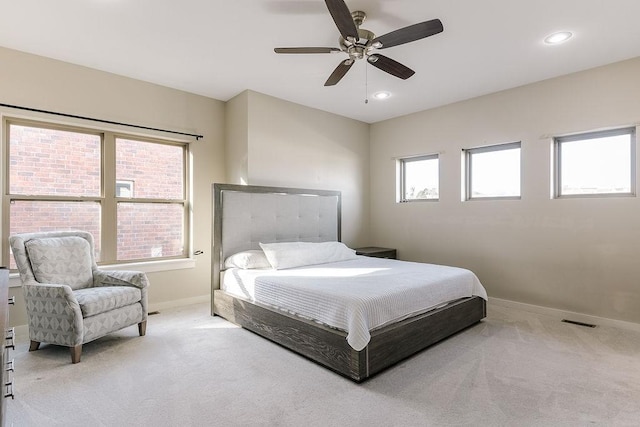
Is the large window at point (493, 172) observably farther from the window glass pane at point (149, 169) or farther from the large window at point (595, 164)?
the window glass pane at point (149, 169)

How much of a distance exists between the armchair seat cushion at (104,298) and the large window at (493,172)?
420cm

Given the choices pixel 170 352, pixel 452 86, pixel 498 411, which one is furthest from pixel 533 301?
pixel 170 352

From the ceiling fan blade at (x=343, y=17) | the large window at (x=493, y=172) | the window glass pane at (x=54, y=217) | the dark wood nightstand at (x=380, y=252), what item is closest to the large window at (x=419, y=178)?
the large window at (x=493, y=172)

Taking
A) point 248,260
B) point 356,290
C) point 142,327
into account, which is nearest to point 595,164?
point 356,290

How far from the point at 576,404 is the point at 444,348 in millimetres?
998

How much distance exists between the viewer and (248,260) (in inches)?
148

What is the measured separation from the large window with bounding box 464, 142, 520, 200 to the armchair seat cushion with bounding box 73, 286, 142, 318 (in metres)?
4.20

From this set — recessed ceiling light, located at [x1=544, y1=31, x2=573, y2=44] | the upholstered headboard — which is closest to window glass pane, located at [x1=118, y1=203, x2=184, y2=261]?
the upholstered headboard

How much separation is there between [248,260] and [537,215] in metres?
3.39

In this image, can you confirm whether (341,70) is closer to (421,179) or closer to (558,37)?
(558,37)

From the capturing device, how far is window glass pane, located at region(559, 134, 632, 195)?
11.6 ft

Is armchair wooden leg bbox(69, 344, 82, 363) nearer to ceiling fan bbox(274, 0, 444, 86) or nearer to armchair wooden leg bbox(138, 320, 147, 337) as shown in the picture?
armchair wooden leg bbox(138, 320, 147, 337)

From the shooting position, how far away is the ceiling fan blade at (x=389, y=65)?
2.71m

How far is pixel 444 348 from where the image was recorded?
2955mm
